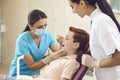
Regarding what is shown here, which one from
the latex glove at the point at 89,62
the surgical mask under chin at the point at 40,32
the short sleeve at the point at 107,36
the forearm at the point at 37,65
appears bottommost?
the forearm at the point at 37,65

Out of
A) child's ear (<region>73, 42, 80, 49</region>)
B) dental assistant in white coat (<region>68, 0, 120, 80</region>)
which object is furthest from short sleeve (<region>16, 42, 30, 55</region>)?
dental assistant in white coat (<region>68, 0, 120, 80</region>)

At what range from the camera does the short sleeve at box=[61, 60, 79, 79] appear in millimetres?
1744

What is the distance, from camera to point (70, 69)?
1.78 metres

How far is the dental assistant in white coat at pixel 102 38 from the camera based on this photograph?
135 cm

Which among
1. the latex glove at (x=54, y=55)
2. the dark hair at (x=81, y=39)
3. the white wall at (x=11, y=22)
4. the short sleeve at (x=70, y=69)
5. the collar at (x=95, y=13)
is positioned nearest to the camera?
the collar at (x=95, y=13)

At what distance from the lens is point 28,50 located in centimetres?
227

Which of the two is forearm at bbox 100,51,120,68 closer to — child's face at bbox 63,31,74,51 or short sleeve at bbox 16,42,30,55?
child's face at bbox 63,31,74,51

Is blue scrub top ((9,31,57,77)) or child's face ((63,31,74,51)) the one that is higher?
child's face ((63,31,74,51))

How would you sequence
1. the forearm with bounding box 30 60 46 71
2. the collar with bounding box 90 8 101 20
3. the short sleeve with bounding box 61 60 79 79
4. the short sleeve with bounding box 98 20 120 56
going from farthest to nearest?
the forearm with bounding box 30 60 46 71 < the short sleeve with bounding box 61 60 79 79 < the collar with bounding box 90 8 101 20 < the short sleeve with bounding box 98 20 120 56

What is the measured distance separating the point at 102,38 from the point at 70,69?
1.62ft

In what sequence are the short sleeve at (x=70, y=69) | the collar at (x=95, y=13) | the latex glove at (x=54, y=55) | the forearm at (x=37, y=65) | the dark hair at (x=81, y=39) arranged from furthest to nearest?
the forearm at (x=37, y=65)
the latex glove at (x=54, y=55)
the dark hair at (x=81, y=39)
the short sleeve at (x=70, y=69)
the collar at (x=95, y=13)

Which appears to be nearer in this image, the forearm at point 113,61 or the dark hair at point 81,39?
the forearm at point 113,61

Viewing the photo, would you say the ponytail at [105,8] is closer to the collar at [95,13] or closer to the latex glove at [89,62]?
the collar at [95,13]

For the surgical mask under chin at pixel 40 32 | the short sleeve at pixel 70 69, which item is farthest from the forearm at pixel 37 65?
the short sleeve at pixel 70 69
